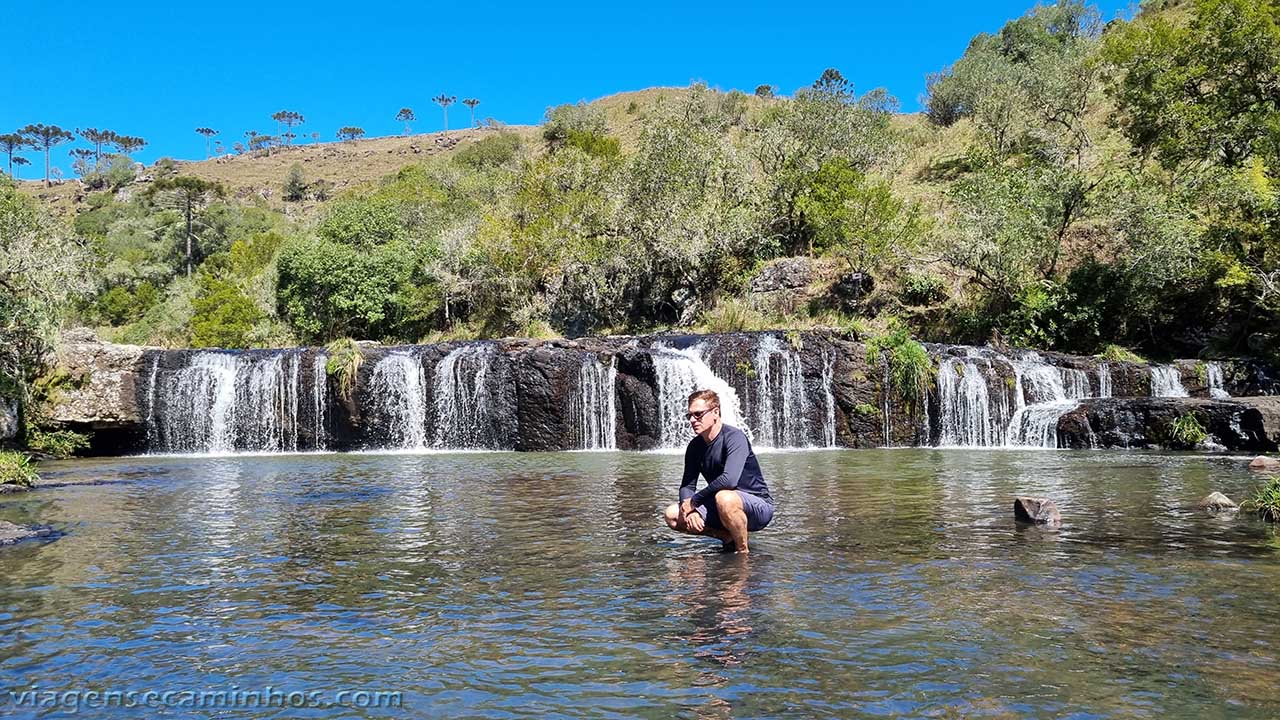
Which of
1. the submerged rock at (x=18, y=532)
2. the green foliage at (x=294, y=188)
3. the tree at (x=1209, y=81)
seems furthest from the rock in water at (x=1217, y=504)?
the green foliage at (x=294, y=188)

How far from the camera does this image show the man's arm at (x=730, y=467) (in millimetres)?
8797

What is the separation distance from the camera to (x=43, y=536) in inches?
456

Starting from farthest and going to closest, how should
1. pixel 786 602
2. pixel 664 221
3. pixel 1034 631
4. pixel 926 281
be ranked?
pixel 664 221 < pixel 926 281 < pixel 786 602 < pixel 1034 631

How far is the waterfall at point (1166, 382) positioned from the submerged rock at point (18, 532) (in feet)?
94.0

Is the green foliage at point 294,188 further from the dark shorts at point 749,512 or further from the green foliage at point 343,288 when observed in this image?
the dark shorts at point 749,512

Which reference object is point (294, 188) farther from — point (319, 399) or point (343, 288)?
point (319, 399)

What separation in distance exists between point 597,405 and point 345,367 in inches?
342

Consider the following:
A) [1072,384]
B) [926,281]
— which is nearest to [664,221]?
[926,281]

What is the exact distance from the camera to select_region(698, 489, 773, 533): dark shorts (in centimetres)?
918

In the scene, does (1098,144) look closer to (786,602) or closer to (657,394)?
(657,394)

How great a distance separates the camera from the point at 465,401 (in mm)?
30922

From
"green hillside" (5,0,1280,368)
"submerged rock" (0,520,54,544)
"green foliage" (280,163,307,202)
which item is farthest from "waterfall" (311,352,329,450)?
"green foliage" (280,163,307,202)

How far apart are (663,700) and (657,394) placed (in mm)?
24694

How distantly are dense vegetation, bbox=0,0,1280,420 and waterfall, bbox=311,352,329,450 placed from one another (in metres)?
7.84
